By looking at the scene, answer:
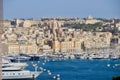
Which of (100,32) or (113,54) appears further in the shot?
(100,32)

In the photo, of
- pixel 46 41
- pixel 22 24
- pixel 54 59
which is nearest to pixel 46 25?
pixel 22 24

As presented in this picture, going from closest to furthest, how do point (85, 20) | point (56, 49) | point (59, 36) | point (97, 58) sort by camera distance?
point (97, 58), point (56, 49), point (59, 36), point (85, 20)

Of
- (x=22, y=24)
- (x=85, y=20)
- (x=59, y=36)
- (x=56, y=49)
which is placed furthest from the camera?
Result: (x=85, y=20)

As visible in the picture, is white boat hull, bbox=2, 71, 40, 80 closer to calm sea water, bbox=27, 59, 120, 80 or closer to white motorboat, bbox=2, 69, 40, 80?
white motorboat, bbox=2, 69, 40, 80

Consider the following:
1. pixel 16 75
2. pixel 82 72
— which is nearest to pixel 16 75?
pixel 16 75

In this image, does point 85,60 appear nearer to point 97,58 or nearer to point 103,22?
point 97,58

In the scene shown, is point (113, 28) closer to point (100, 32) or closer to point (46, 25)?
point (100, 32)

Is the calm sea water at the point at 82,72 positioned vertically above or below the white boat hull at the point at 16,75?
below

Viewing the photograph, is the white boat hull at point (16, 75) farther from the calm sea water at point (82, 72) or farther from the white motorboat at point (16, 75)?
the calm sea water at point (82, 72)

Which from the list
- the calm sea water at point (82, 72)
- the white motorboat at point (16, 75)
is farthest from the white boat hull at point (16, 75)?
the calm sea water at point (82, 72)

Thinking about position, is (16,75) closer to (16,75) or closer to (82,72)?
(16,75)

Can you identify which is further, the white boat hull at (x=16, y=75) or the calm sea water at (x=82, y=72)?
the calm sea water at (x=82, y=72)
